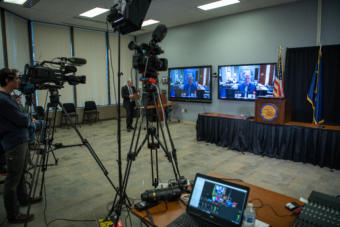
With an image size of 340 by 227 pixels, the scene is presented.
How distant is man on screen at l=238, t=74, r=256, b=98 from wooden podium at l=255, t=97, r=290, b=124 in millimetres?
1268

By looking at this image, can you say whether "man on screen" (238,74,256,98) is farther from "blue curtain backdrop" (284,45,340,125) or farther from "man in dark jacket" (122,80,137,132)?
"man in dark jacket" (122,80,137,132)

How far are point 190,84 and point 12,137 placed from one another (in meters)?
5.18

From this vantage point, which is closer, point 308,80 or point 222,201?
point 222,201

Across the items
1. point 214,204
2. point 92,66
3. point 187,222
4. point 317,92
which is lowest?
point 187,222

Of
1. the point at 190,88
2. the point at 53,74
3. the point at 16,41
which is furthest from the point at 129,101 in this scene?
the point at 53,74

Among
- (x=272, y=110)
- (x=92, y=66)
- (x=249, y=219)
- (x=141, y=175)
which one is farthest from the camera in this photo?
(x=92, y=66)

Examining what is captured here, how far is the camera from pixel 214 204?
1123 millimetres

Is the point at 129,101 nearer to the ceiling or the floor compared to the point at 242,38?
nearer to the floor

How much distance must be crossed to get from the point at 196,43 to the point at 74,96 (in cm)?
431

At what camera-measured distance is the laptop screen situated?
1.06 m

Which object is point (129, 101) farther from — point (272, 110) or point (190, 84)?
point (272, 110)

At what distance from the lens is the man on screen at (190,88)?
6496mm

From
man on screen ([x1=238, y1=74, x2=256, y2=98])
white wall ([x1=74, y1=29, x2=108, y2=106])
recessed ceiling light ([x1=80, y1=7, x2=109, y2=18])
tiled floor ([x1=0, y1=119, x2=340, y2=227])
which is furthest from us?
white wall ([x1=74, y1=29, x2=108, y2=106])

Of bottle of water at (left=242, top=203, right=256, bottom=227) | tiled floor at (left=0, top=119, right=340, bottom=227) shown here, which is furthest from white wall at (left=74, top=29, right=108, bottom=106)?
bottle of water at (left=242, top=203, right=256, bottom=227)
